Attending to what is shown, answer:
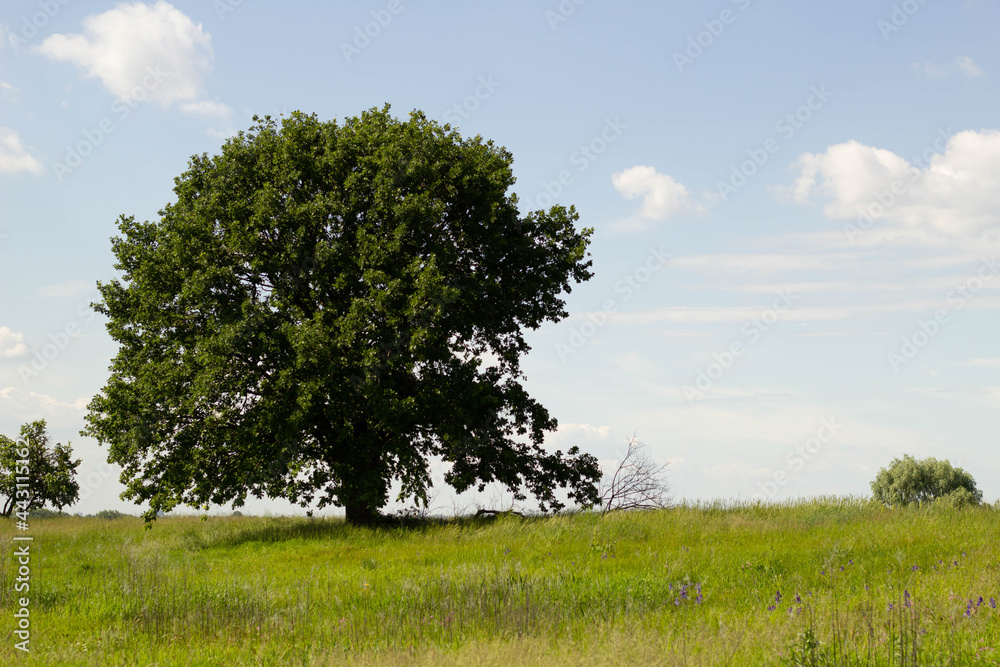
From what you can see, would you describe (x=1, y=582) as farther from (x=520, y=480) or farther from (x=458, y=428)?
(x=520, y=480)

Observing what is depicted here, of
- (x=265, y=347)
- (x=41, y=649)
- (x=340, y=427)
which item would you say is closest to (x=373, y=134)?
(x=265, y=347)

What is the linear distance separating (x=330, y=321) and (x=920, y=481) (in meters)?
29.4

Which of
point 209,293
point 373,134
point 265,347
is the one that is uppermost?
point 373,134

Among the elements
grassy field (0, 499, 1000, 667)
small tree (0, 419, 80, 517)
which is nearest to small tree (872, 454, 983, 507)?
grassy field (0, 499, 1000, 667)

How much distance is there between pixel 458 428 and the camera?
22031 millimetres

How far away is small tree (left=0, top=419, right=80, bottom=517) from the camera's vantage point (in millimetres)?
36906

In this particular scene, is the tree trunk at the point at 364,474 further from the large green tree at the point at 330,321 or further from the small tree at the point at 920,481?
the small tree at the point at 920,481

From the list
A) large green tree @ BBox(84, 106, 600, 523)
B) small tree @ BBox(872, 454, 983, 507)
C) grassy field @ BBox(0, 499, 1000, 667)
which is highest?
large green tree @ BBox(84, 106, 600, 523)

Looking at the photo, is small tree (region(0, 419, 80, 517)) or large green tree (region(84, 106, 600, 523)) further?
small tree (region(0, 419, 80, 517))

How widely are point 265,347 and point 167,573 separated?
336 inches

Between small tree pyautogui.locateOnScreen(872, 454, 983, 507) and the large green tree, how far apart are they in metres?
18.9

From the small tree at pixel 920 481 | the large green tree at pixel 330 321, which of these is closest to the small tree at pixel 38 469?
the large green tree at pixel 330 321

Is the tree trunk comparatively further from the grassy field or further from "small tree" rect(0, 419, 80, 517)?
"small tree" rect(0, 419, 80, 517)

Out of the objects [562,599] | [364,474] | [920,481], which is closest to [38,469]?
[364,474]
